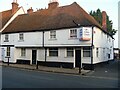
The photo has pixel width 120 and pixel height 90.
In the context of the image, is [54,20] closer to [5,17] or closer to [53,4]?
[53,4]

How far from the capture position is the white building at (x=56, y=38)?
22219mm

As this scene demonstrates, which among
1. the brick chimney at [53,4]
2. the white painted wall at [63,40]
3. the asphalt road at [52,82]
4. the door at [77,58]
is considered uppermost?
the brick chimney at [53,4]

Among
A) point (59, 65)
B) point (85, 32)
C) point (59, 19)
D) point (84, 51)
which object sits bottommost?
point (59, 65)

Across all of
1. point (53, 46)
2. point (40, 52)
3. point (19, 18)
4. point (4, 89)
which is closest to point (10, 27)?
Answer: point (19, 18)

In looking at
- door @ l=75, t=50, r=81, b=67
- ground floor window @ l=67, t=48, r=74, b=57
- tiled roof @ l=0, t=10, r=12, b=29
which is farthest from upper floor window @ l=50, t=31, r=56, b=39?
tiled roof @ l=0, t=10, r=12, b=29

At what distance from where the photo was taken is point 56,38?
2438 centimetres

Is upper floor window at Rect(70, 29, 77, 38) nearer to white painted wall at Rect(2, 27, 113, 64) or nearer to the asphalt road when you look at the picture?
white painted wall at Rect(2, 27, 113, 64)

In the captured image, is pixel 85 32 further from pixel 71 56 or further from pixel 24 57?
pixel 24 57

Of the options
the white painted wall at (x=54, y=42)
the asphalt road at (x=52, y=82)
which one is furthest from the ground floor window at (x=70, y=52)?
the asphalt road at (x=52, y=82)

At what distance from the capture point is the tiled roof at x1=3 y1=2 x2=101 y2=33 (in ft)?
77.5

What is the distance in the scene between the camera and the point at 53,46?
24438 mm

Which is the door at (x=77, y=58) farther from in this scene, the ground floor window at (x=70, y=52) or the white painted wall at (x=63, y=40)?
the white painted wall at (x=63, y=40)

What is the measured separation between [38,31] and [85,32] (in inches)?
286

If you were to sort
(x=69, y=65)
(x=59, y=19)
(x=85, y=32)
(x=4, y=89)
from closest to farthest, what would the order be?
(x=4, y=89)
(x=85, y=32)
(x=69, y=65)
(x=59, y=19)
